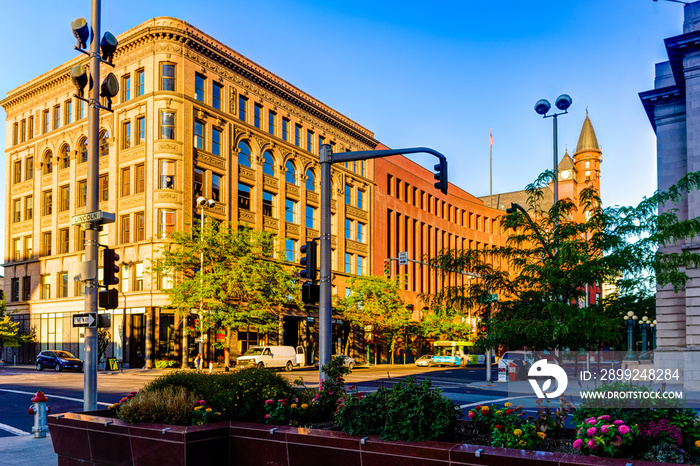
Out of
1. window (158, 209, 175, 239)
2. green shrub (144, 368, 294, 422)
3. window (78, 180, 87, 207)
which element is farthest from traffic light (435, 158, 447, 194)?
window (78, 180, 87, 207)

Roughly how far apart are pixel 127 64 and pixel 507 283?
43975 millimetres

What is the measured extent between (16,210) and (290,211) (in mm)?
26459

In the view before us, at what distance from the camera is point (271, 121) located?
188 feet

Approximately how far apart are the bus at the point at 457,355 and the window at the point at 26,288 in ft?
127

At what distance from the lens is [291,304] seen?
181 feet

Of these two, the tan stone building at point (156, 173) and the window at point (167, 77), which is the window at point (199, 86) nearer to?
the tan stone building at point (156, 173)

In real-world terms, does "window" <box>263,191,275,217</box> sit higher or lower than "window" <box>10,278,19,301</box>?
higher

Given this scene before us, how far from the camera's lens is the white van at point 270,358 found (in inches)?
1695

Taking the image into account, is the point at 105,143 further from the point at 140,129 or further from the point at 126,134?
the point at 140,129

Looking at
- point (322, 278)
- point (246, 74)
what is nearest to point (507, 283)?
point (322, 278)

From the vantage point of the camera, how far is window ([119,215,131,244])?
4955 cm

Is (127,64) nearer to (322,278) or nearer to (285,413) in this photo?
(322,278)

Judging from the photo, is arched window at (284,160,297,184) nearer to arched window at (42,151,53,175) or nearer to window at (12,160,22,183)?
arched window at (42,151,53,175)

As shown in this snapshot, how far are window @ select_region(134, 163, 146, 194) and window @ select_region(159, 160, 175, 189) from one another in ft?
5.79
